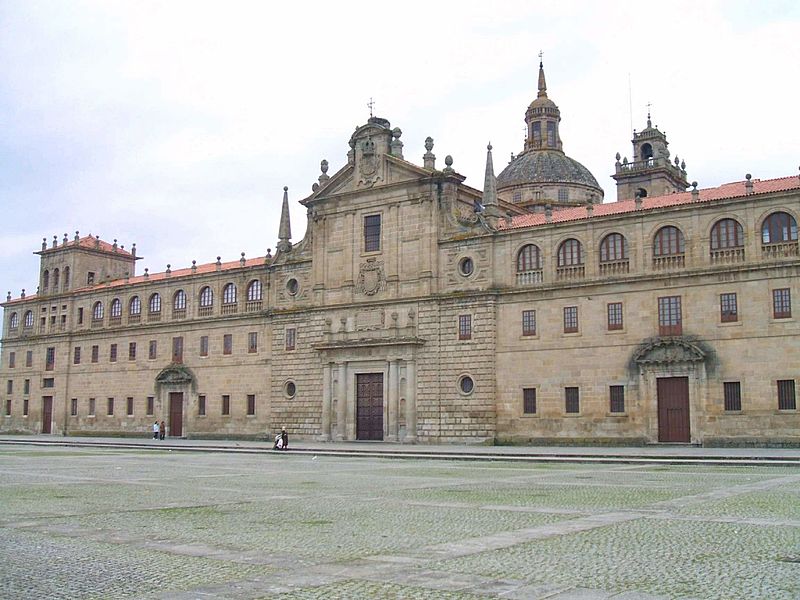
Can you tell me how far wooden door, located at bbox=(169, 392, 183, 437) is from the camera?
63781 mm

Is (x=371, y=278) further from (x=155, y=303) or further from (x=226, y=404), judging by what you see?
(x=155, y=303)

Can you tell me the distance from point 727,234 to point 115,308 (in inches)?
1842

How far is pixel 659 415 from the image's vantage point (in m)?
43.1

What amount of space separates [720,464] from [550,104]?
48305 mm

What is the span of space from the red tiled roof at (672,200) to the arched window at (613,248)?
124cm

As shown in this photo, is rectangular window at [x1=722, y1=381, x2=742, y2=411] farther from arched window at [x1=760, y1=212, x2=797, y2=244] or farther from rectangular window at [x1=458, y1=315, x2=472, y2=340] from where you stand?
rectangular window at [x1=458, y1=315, x2=472, y2=340]

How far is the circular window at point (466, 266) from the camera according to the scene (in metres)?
50.2

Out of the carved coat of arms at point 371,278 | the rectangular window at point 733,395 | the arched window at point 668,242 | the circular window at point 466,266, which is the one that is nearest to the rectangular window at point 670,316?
the arched window at point 668,242

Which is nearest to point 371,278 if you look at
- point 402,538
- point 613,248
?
point 613,248

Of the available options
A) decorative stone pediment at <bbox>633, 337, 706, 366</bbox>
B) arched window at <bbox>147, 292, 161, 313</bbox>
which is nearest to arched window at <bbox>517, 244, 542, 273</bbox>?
decorative stone pediment at <bbox>633, 337, 706, 366</bbox>

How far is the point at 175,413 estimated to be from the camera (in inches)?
2525

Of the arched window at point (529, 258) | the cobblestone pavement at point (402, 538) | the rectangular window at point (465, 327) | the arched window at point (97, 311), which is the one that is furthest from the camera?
the arched window at point (97, 311)

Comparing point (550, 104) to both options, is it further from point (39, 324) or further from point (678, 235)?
point (39, 324)

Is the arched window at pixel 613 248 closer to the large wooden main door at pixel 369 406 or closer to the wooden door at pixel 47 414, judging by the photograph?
the large wooden main door at pixel 369 406
